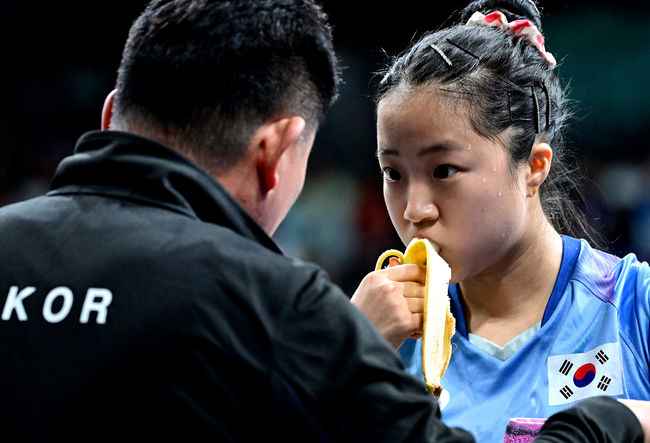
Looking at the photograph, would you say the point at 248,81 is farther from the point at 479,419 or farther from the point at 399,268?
the point at 479,419

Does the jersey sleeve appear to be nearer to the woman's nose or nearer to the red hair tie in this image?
the woman's nose

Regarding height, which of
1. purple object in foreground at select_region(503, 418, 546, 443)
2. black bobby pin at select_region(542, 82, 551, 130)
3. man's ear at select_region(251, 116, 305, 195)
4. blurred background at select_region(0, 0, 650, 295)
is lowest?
blurred background at select_region(0, 0, 650, 295)

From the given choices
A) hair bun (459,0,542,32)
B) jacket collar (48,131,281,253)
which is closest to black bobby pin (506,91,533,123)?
hair bun (459,0,542,32)

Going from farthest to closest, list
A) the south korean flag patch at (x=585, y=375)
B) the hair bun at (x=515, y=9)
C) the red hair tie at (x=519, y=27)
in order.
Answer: the hair bun at (x=515, y=9)
the red hair tie at (x=519, y=27)
the south korean flag patch at (x=585, y=375)

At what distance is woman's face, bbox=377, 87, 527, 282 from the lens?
5.47 feet

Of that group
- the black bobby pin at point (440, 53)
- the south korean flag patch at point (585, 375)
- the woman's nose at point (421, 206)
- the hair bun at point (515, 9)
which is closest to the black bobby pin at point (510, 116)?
the black bobby pin at point (440, 53)

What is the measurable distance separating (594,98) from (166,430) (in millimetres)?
5466

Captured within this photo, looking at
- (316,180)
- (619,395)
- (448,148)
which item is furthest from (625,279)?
(316,180)

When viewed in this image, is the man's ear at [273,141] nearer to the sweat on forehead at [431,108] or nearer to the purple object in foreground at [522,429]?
the sweat on forehead at [431,108]

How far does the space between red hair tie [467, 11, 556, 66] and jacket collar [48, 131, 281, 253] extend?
1.08m

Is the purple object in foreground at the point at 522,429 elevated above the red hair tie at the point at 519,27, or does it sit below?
below

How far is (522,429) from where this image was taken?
1569mm

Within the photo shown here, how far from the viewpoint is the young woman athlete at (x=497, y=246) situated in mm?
1660

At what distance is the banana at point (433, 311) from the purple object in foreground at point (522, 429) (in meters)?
0.16
